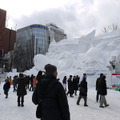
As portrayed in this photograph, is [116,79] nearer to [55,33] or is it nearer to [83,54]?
[83,54]

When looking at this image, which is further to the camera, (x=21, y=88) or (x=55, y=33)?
(x=55, y=33)

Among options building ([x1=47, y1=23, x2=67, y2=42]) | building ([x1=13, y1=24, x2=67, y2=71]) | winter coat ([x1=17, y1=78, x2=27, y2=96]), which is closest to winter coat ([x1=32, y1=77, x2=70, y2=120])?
winter coat ([x1=17, y1=78, x2=27, y2=96])

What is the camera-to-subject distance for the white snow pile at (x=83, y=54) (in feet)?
76.5

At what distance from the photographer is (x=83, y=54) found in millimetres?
29781

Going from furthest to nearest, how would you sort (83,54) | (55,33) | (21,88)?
(55,33)
(83,54)
(21,88)

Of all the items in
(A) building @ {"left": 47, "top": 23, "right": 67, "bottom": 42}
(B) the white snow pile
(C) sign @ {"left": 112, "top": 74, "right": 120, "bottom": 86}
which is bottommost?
(C) sign @ {"left": 112, "top": 74, "right": 120, "bottom": 86}

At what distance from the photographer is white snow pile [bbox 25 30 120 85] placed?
23328mm

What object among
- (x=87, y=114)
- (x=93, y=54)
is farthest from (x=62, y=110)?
(x=93, y=54)

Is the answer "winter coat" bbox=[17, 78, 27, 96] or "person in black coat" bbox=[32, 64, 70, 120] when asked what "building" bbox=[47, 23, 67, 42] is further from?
"person in black coat" bbox=[32, 64, 70, 120]

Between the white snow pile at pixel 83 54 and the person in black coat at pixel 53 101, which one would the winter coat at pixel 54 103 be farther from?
the white snow pile at pixel 83 54

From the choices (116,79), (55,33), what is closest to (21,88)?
(116,79)

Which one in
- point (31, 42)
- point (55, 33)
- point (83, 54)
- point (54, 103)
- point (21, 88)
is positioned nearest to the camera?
point (54, 103)

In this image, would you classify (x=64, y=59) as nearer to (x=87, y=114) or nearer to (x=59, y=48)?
(x=59, y=48)

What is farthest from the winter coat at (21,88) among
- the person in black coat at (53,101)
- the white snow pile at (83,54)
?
the white snow pile at (83,54)
